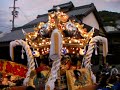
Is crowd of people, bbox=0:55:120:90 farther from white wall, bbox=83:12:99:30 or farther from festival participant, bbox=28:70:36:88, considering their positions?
white wall, bbox=83:12:99:30

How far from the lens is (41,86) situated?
973 centimetres

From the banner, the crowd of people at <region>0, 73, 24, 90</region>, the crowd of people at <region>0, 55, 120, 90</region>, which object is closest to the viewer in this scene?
the crowd of people at <region>0, 55, 120, 90</region>

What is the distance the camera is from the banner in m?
11.7

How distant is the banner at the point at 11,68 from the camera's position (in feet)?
38.4

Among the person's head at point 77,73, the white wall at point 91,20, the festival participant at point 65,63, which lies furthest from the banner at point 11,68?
the white wall at point 91,20


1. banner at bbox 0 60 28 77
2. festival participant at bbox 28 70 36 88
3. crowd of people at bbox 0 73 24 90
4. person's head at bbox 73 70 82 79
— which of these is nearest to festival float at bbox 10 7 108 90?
person's head at bbox 73 70 82 79

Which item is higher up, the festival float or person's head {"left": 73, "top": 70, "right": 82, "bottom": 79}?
the festival float

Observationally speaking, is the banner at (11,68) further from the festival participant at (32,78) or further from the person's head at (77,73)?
the person's head at (77,73)

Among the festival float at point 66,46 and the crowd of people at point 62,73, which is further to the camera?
the festival float at point 66,46

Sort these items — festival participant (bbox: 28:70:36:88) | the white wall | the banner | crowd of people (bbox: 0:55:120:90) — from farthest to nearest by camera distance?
the white wall < the banner < festival participant (bbox: 28:70:36:88) < crowd of people (bbox: 0:55:120:90)

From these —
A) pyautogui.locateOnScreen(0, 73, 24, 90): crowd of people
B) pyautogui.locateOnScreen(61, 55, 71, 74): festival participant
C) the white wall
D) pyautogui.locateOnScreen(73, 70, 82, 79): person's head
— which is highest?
the white wall

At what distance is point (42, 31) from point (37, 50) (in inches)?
37.0

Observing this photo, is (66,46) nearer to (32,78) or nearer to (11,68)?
(32,78)

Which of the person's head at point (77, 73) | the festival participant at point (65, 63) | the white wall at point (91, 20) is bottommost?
the person's head at point (77, 73)
